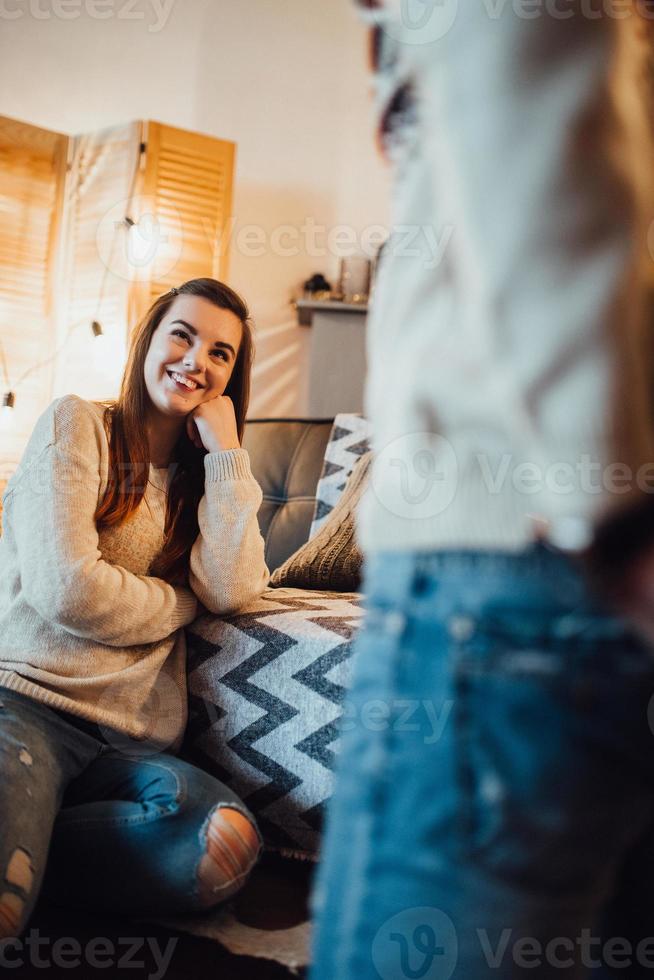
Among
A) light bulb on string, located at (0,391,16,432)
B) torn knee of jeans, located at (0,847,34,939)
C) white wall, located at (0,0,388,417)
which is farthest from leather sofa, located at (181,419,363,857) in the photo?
white wall, located at (0,0,388,417)

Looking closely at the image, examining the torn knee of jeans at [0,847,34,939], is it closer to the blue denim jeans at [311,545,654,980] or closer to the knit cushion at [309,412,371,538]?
the blue denim jeans at [311,545,654,980]

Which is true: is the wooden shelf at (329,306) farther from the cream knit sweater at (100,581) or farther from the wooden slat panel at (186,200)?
the cream knit sweater at (100,581)

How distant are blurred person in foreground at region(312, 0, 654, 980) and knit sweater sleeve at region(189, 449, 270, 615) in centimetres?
91

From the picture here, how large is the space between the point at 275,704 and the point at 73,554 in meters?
0.37

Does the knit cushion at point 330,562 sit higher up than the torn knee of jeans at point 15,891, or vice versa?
the knit cushion at point 330,562

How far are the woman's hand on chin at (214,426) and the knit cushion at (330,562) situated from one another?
1.13 feet

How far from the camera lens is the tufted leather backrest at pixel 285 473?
2006 millimetres

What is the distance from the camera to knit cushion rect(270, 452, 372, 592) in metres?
1.67

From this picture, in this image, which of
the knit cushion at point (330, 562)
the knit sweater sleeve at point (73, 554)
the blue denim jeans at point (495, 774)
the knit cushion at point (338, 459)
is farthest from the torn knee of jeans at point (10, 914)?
the knit cushion at point (338, 459)

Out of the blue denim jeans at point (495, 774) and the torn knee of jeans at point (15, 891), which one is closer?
the blue denim jeans at point (495, 774)

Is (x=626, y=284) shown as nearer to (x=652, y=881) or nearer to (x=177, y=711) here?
(x=652, y=881)

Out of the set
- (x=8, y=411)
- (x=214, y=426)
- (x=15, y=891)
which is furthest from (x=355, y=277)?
(x=15, y=891)

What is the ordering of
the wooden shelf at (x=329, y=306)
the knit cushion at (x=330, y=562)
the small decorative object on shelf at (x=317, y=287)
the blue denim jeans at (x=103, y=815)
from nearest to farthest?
the blue denim jeans at (x=103, y=815), the knit cushion at (x=330, y=562), the wooden shelf at (x=329, y=306), the small decorative object on shelf at (x=317, y=287)

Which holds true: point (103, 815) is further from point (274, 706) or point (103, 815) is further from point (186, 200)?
point (186, 200)
